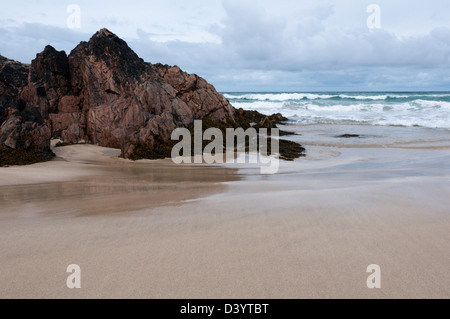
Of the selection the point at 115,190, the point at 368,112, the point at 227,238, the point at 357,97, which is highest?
the point at 357,97

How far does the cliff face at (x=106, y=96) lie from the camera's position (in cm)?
1041

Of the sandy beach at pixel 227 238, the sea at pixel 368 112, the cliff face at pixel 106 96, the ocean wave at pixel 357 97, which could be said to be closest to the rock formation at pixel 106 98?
the cliff face at pixel 106 96

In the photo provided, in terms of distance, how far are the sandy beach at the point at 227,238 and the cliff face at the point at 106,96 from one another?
191 inches

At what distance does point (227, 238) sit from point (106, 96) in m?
11.1

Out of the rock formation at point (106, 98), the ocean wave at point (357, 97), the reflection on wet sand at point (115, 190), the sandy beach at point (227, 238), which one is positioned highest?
the ocean wave at point (357, 97)

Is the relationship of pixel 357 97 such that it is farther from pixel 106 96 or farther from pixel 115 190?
pixel 115 190

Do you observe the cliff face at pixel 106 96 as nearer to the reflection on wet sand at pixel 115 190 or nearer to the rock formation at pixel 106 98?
the rock formation at pixel 106 98

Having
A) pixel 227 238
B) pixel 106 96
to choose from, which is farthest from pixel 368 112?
pixel 227 238

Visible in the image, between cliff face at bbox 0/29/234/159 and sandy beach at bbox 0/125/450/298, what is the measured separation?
15.9ft

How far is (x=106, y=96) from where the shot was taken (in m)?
12.8
